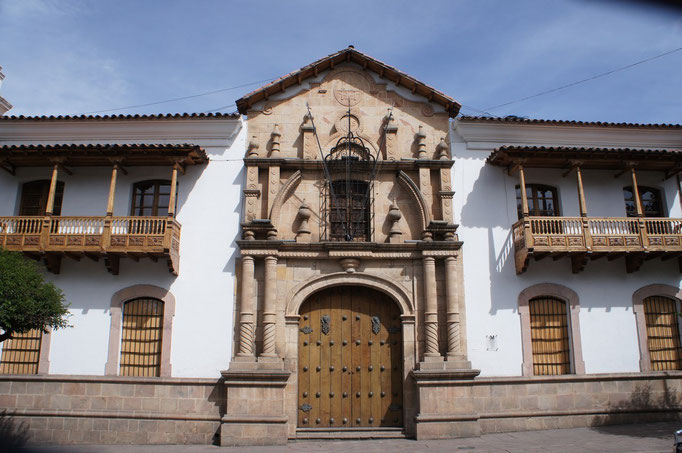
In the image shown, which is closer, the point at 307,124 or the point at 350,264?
the point at 350,264

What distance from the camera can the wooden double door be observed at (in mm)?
13211

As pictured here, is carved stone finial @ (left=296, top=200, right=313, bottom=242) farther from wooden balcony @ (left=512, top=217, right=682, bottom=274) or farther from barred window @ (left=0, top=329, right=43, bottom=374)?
barred window @ (left=0, top=329, right=43, bottom=374)

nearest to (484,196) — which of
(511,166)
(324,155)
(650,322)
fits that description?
(511,166)

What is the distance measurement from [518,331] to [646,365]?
133 inches

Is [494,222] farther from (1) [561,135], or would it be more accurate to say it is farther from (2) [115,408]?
(2) [115,408]

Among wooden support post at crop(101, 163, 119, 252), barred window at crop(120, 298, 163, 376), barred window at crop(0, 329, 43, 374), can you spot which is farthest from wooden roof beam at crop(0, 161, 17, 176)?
barred window at crop(120, 298, 163, 376)

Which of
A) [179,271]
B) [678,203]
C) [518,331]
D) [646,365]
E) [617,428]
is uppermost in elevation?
[678,203]

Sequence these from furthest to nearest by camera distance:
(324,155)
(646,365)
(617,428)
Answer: (324,155) < (646,365) < (617,428)

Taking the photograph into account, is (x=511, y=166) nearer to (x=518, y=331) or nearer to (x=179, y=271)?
(x=518, y=331)

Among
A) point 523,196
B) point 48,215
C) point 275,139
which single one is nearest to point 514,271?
point 523,196

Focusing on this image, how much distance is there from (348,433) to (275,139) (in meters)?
7.76

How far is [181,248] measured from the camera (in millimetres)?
13969

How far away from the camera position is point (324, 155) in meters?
14.7

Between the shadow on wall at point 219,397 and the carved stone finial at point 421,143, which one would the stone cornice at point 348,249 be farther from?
the shadow on wall at point 219,397
